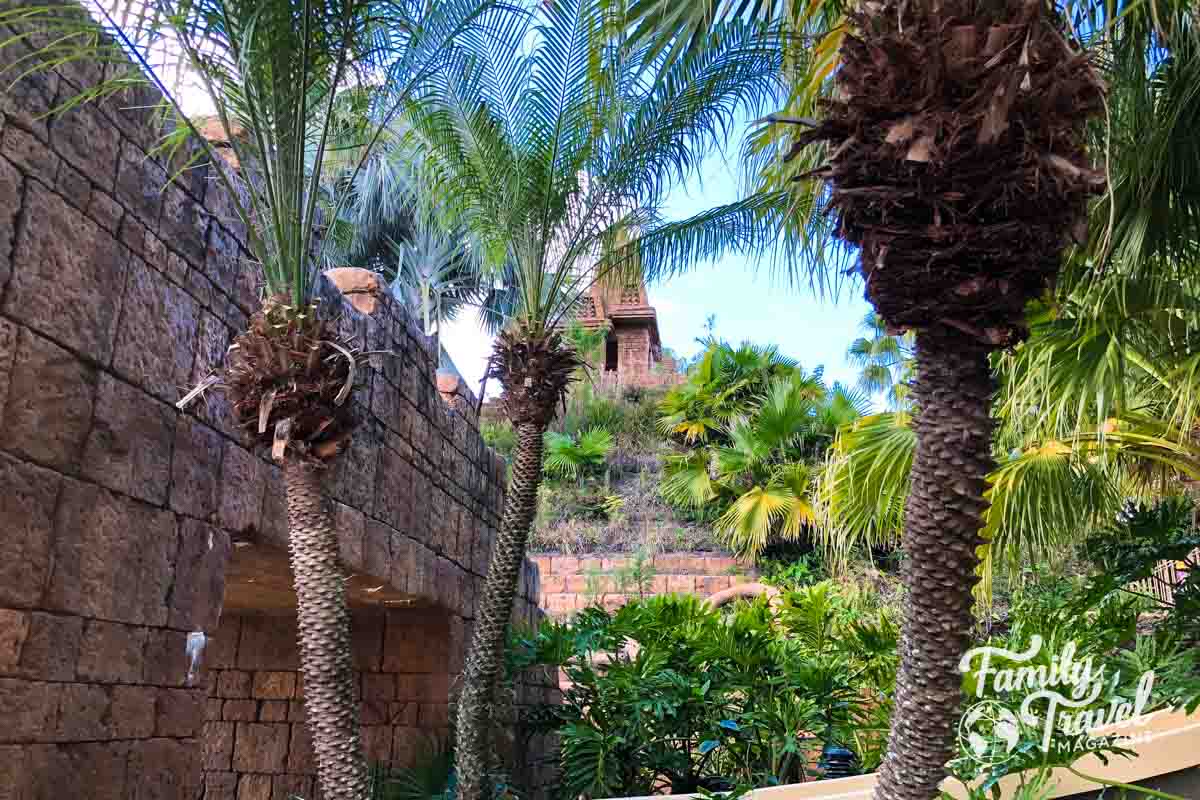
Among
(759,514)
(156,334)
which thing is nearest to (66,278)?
(156,334)

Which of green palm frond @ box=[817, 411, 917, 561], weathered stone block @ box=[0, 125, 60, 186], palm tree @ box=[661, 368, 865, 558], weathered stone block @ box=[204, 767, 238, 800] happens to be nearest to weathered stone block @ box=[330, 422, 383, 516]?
weathered stone block @ box=[0, 125, 60, 186]

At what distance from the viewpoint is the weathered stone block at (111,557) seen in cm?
329

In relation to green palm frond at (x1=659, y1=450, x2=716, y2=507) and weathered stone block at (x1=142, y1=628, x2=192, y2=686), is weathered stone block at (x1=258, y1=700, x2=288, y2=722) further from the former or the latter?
green palm frond at (x1=659, y1=450, x2=716, y2=507)

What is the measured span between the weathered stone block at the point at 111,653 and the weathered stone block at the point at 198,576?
0.77 ft

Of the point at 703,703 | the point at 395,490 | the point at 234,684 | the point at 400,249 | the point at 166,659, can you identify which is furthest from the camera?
the point at 400,249

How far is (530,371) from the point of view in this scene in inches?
241

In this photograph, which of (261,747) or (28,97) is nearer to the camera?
A: (28,97)

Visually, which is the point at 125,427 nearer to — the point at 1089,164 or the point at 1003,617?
the point at 1089,164

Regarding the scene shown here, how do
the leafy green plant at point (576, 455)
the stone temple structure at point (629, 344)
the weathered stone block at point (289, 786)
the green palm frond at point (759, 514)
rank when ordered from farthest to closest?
the stone temple structure at point (629, 344) → the leafy green plant at point (576, 455) → the green palm frond at point (759, 514) → the weathered stone block at point (289, 786)

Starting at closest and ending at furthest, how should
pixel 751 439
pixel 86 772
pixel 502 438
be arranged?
1. pixel 86 772
2. pixel 751 439
3. pixel 502 438

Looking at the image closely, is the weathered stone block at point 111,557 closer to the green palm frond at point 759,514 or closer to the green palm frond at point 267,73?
the green palm frond at point 267,73

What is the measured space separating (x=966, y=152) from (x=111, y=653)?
3259 millimetres

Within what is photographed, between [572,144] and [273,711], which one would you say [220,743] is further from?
[572,144]

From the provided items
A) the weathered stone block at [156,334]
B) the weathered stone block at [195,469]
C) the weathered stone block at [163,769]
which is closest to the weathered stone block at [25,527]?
the weathered stone block at [156,334]
